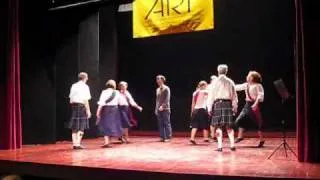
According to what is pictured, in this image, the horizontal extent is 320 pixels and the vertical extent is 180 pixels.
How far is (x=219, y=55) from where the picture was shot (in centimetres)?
1064

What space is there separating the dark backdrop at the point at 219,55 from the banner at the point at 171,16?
159 cm

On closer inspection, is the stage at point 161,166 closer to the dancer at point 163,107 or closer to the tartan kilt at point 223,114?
the tartan kilt at point 223,114

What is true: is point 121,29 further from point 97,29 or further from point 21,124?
point 21,124

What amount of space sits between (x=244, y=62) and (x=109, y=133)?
3.90m

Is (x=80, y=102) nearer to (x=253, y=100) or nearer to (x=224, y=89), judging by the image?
(x=224, y=89)

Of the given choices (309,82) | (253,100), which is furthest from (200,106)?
(309,82)

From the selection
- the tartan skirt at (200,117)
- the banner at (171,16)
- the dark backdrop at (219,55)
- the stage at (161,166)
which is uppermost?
the banner at (171,16)

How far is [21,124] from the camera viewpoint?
831 cm

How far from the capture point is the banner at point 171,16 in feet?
29.5

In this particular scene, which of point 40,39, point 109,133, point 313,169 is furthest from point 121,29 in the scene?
point 313,169

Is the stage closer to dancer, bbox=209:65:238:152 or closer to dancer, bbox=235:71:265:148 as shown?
dancer, bbox=209:65:238:152

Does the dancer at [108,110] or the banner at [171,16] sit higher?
the banner at [171,16]

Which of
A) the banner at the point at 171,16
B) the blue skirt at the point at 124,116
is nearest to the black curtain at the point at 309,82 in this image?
the banner at the point at 171,16

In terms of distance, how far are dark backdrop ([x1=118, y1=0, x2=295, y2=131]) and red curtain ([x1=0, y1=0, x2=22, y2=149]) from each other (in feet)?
14.8
